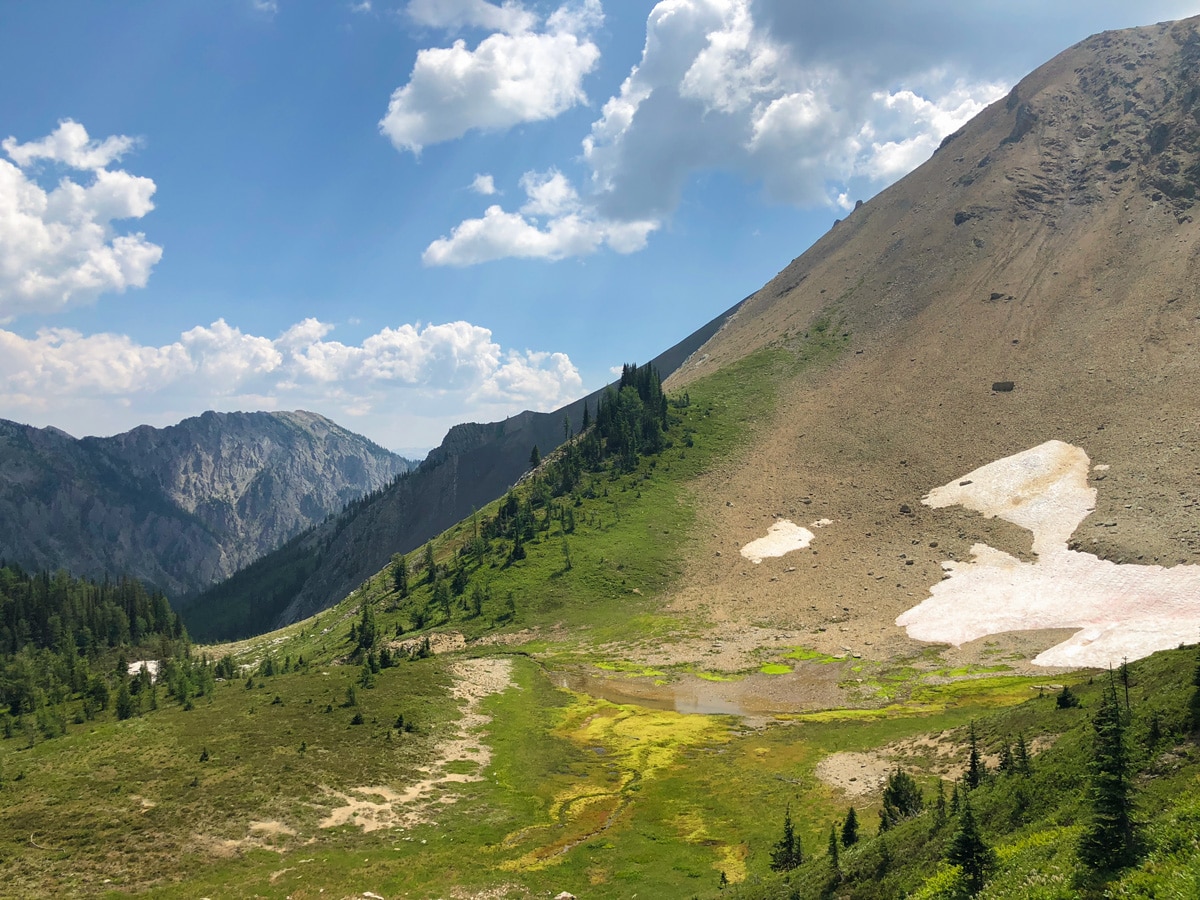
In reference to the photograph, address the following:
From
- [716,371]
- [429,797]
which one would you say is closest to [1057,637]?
[429,797]

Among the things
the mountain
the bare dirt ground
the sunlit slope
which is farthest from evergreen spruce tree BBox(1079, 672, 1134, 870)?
the sunlit slope

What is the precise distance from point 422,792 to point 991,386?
135 meters

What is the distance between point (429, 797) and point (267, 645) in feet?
405

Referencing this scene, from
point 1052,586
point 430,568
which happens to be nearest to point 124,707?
point 430,568

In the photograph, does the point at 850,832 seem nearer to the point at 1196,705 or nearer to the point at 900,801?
the point at 900,801

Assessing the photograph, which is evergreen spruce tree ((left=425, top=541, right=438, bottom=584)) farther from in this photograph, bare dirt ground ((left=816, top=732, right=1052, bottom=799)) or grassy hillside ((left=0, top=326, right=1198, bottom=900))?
bare dirt ground ((left=816, top=732, right=1052, bottom=799))

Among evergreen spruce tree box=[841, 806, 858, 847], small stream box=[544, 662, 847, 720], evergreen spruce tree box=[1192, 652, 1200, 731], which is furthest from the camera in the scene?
small stream box=[544, 662, 847, 720]

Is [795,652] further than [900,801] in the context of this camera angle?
Yes

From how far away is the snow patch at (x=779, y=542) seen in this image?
11206 centimetres

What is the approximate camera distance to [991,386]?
136 metres

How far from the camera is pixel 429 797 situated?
42.7 metres

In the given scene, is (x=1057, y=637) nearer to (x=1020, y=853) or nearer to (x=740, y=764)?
(x=740, y=764)

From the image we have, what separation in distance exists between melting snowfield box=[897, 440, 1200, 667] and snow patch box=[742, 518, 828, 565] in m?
21.9

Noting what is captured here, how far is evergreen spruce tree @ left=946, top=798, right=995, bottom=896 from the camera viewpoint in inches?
609
